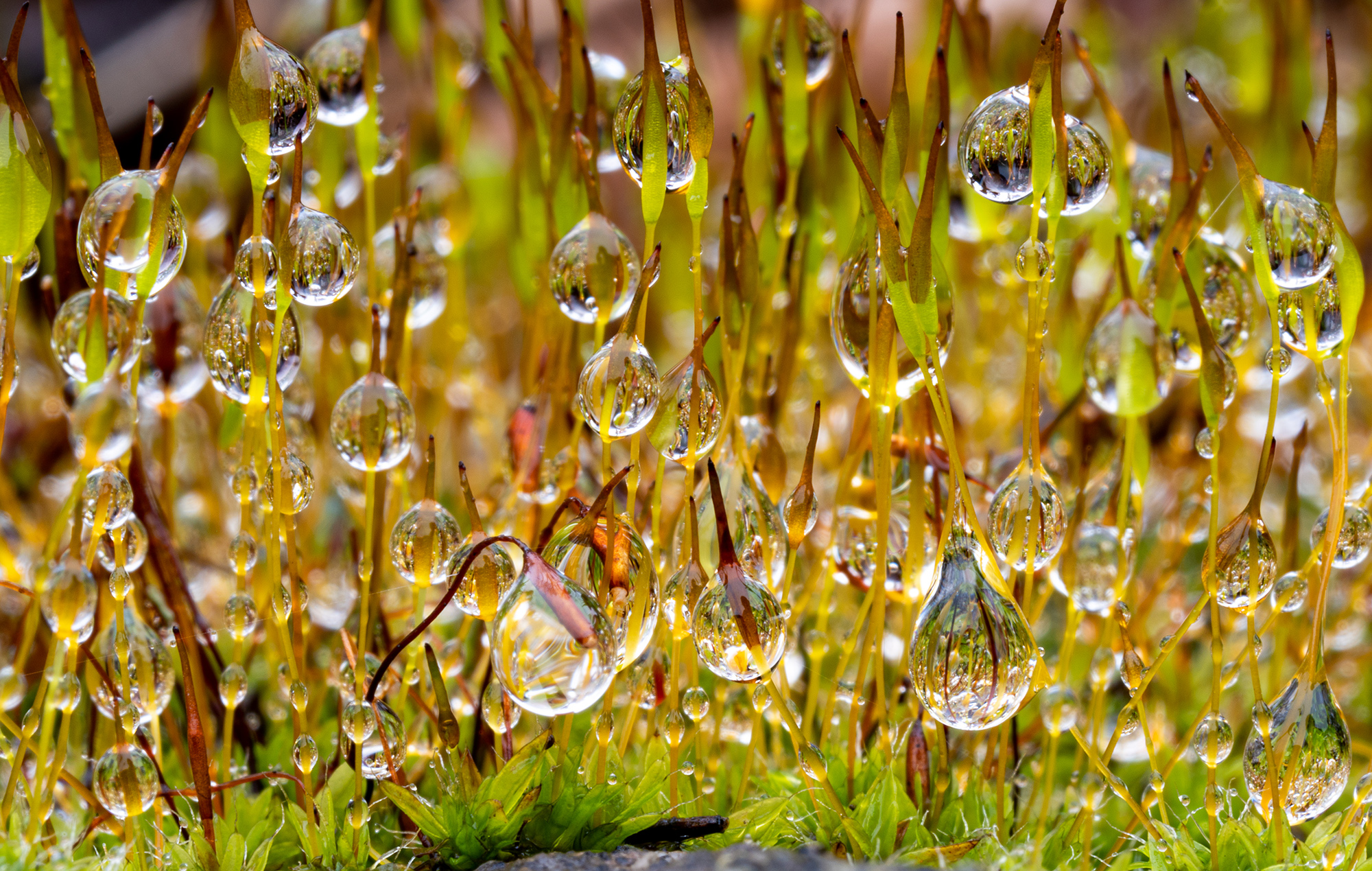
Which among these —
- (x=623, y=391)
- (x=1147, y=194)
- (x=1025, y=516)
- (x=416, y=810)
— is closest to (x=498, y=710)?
(x=416, y=810)

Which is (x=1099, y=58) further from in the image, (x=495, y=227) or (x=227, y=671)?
(x=227, y=671)

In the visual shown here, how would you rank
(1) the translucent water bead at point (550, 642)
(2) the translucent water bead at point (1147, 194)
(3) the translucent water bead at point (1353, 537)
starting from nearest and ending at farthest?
(1) the translucent water bead at point (550, 642) < (3) the translucent water bead at point (1353, 537) < (2) the translucent water bead at point (1147, 194)

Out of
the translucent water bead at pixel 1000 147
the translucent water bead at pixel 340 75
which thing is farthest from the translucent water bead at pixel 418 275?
the translucent water bead at pixel 1000 147

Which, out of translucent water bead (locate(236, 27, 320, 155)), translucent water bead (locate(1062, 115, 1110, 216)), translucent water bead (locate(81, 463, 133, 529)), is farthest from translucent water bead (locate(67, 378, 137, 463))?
translucent water bead (locate(1062, 115, 1110, 216))

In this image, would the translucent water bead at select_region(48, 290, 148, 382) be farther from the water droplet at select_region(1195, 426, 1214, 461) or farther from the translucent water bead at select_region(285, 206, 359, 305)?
the water droplet at select_region(1195, 426, 1214, 461)

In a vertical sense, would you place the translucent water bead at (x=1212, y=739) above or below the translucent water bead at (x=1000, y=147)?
below

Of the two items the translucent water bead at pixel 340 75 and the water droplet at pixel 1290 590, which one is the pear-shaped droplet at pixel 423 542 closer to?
the translucent water bead at pixel 340 75
